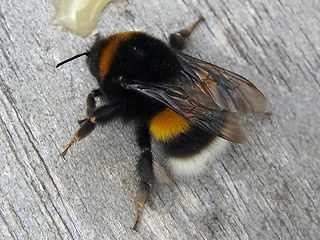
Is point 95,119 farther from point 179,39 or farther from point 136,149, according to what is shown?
point 179,39

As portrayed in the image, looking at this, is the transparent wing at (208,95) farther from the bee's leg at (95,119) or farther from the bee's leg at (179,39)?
the bee's leg at (95,119)

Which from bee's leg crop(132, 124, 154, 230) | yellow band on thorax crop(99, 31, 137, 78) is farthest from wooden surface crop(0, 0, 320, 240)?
yellow band on thorax crop(99, 31, 137, 78)

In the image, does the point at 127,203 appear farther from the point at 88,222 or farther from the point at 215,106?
the point at 215,106

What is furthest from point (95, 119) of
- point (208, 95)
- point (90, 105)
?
point (208, 95)

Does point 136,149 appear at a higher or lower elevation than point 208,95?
lower

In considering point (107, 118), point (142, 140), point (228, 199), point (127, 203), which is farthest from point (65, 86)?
point (228, 199)

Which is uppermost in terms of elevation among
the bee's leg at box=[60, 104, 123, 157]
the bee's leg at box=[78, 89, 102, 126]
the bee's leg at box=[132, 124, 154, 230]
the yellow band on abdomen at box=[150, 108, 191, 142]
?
the bee's leg at box=[78, 89, 102, 126]

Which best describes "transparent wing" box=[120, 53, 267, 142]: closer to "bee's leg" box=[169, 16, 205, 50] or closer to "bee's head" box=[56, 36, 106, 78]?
"bee's leg" box=[169, 16, 205, 50]

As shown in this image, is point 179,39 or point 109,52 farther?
point 179,39
